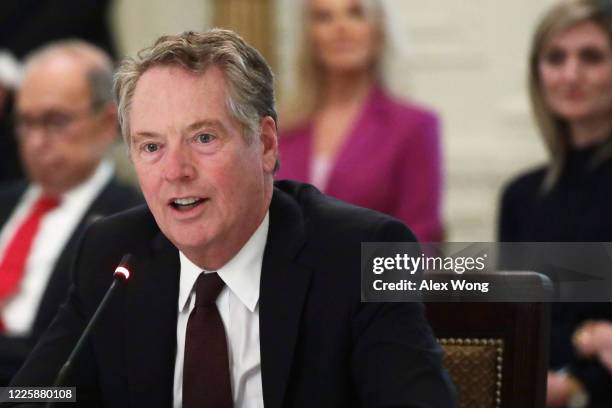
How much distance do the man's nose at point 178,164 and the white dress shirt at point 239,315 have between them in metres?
0.20

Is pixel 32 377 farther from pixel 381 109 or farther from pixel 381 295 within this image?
pixel 381 109

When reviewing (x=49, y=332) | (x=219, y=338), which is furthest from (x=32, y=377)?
(x=219, y=338)

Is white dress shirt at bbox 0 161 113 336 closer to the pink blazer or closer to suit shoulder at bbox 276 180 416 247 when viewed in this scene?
the pink blazer

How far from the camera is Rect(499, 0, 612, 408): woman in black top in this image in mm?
3139

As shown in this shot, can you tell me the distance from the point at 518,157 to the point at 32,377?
3.68 meters

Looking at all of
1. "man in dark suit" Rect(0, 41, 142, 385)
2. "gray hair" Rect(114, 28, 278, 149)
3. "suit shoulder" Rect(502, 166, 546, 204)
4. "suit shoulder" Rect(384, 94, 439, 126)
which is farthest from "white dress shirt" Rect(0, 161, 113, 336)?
"gray hair" Rect(114, 28, 278, 149)

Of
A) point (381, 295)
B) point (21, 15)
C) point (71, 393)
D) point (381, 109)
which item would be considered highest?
point (21, 15)

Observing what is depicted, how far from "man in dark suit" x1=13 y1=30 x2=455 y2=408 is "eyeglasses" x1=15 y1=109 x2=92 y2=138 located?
68.2 inches

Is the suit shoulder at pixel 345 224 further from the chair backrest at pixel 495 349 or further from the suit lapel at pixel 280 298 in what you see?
the chair backrest at pixel 495 349

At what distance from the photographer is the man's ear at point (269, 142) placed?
6.41 feet

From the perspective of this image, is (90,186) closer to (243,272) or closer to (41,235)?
(41,235)

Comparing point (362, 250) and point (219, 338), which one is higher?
point (362, 250)

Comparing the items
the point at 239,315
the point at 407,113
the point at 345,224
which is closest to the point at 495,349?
the point at 345,224

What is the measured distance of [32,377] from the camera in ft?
6.52
